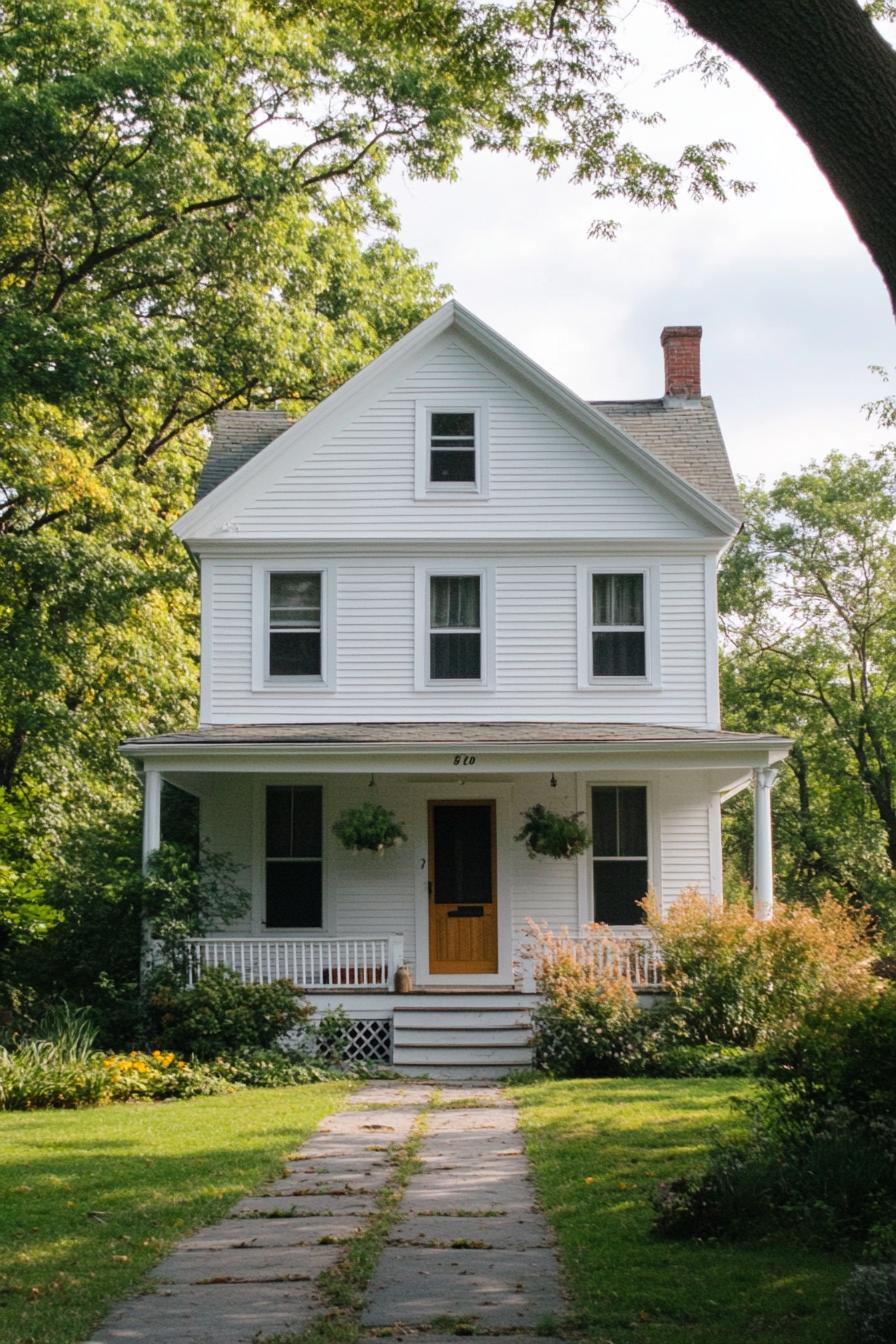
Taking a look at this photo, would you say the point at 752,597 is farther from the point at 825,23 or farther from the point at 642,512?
the point at 825,23

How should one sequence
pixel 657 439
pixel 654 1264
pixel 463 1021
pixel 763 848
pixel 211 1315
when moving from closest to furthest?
pixel 211 1315 < pixel 654 1264 < pixel 463 1021 < pixel 763 848 < pixel 657 439

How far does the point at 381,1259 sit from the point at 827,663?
29198mm

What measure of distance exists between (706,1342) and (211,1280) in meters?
2.31

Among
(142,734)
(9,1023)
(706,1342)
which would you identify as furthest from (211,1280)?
(142,734)

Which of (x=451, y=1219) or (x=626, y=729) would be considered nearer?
(x=451, y=1219)

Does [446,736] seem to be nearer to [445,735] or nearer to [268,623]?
[445,735]

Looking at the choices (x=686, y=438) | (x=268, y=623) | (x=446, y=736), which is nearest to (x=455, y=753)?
(x=446, y=736)

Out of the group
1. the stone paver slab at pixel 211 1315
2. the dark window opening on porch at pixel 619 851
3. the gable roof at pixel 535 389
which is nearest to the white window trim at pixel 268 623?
the gable roof at pixel 535 389

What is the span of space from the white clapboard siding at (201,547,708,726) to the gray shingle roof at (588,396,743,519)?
152 cm

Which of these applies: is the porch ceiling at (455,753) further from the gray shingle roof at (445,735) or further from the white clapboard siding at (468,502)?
the white clapboard siding at (468,502)

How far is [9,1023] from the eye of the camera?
54.5ft

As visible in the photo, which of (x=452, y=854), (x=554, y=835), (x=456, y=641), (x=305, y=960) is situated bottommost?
(x=305, y=960)

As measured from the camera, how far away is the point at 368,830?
59.2 feet

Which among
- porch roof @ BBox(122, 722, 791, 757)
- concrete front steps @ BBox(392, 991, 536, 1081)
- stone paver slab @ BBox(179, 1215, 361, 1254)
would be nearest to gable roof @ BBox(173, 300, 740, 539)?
porch roof @ BBox(122, 722, 791, 757)
